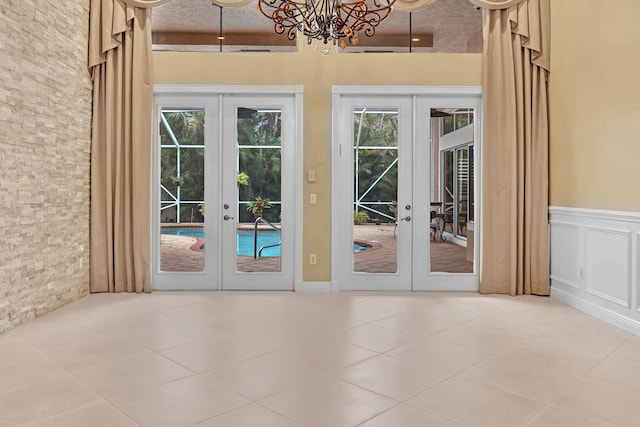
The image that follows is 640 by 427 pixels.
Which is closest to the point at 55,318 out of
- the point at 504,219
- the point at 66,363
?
the point at 66,363

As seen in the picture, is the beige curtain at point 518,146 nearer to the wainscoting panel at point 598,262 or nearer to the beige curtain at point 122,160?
the wainscoting panel at point 598,262

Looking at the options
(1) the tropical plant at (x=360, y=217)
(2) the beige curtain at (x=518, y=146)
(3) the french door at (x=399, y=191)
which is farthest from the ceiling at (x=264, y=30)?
(1) the tropical plant at (x=360, y=217)

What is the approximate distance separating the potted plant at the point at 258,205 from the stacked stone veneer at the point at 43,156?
1.81 meters

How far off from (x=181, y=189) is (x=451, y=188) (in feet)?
10.5

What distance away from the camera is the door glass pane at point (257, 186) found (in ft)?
18.5

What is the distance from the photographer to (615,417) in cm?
249

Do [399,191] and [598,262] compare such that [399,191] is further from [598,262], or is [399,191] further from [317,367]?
[317,367]

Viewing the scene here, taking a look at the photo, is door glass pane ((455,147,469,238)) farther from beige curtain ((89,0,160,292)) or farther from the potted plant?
beige curtain ((89,0,160,292))

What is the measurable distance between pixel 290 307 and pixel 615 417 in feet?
9.77

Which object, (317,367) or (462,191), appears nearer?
(317,367)

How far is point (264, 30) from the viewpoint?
5660 millimetres

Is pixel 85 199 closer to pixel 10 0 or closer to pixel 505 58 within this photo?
pixel 10 0

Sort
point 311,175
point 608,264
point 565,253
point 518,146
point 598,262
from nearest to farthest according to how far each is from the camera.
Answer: point 608,264 < point 598,262 < point 565,253 < point 518,146 < point 311,175

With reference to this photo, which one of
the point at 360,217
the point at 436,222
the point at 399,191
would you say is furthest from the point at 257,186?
the point at 436,222
